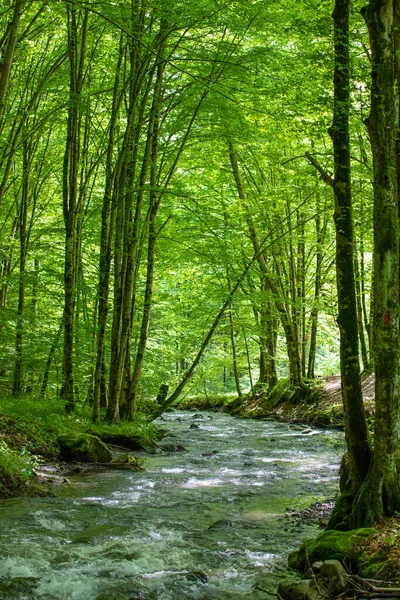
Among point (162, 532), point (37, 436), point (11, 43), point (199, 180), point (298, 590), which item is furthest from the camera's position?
point (199, 180)

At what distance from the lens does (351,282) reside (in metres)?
4.88

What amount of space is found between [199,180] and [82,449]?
10434 mm

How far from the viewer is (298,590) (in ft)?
11.7

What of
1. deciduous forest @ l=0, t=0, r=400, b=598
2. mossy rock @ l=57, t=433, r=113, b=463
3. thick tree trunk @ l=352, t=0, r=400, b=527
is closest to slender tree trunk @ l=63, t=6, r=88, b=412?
deciduous forest @ l=0, t=0, r=400, b=598

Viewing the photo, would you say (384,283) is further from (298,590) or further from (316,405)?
(316,405)

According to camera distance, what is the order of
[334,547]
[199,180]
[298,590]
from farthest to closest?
[199,180], [334,547], [298,590]

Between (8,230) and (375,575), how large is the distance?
1753 cm

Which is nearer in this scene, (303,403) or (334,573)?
(334,573)

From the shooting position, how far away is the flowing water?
4.02 meters

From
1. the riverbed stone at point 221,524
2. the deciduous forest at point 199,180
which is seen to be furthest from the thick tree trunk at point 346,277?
the riverbed stone at point 221,524

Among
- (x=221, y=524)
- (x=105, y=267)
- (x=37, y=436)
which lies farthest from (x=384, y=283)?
(x=105, y=267)

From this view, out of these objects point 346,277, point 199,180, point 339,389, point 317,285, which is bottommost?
point 339,389

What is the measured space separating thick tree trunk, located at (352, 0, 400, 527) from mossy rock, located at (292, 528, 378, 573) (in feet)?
0.67

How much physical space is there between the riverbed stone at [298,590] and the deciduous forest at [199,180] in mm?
882
